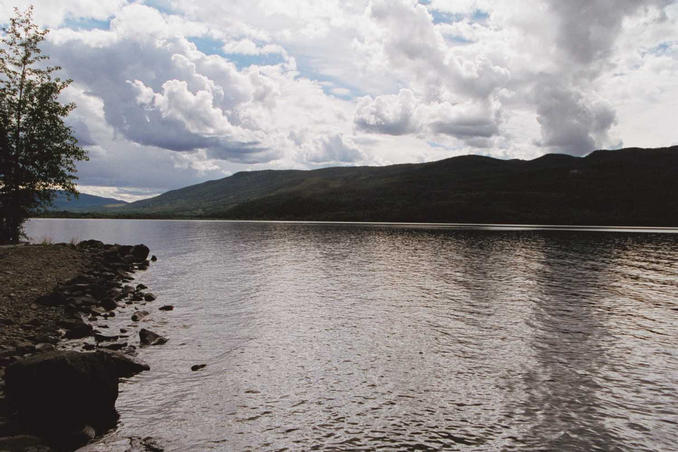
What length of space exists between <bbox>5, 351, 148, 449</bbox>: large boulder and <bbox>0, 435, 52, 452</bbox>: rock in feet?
1.90

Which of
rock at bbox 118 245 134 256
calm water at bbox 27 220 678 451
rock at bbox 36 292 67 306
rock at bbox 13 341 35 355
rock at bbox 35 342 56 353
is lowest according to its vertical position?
calm water at bbox 27 220 678 451

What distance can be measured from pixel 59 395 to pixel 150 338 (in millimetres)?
10157

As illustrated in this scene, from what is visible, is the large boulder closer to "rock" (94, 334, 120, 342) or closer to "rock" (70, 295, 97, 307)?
"rock" (94, 334, 120, 342)

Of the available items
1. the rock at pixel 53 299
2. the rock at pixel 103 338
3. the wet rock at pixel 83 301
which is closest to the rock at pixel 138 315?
the wet rock at pixel 83 301

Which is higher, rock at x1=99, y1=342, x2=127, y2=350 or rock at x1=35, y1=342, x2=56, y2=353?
rock at x1=35, y1=342, x2=56, y2=353

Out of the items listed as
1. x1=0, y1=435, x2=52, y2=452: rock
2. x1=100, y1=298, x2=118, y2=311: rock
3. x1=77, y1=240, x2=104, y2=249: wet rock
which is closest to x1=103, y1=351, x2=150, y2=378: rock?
x1=0, y1=435, x2=52, y2=452: rock

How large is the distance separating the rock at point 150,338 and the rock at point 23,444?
10939mm

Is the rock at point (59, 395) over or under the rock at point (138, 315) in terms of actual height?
over

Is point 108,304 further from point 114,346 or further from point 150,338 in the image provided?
point 114,346

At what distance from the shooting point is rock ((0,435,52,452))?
35.6 feet

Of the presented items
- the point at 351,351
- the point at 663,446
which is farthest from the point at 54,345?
the point at 663,446

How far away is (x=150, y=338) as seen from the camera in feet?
74.2

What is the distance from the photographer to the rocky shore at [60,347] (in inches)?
495

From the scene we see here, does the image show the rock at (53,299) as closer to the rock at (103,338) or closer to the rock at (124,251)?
the rock at (103,338)
